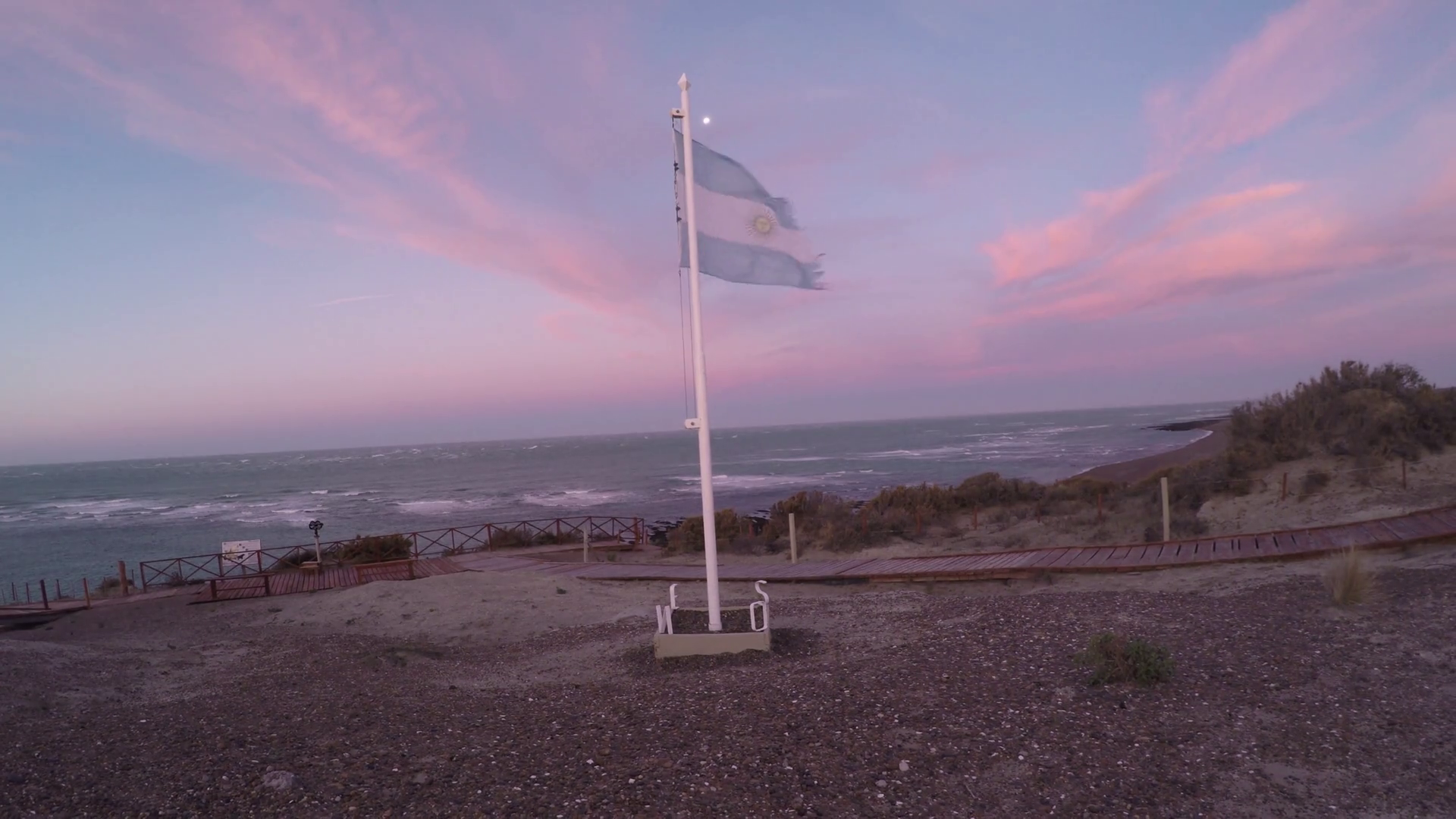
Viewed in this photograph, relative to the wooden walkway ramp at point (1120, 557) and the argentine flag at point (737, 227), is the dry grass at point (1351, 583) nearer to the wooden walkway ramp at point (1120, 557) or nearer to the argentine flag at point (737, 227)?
the wooden walkway ramp at point (1120, 557)

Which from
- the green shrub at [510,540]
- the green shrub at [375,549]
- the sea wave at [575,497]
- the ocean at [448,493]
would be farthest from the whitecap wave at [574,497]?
the green shrub at [375,549]

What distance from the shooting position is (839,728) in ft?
15.5

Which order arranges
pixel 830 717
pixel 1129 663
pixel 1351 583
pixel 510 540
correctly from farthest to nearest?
1. pixel 510 540
2. pixel 1351 583
3. pixel 1129 663
4. pixel 830 717

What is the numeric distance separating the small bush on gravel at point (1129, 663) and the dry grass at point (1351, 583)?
2701mm

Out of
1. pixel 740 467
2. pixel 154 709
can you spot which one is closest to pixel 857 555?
pixel 154 709

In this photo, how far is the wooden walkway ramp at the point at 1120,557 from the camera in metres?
9.59

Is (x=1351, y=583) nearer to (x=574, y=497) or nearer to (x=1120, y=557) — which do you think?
(x=1120, y=557)

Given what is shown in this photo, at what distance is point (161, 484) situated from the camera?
9825 cm

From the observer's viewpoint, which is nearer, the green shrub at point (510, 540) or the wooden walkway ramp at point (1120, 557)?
the wooden walkway ramp at point (1120, 557)

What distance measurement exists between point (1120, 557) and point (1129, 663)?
592 cm

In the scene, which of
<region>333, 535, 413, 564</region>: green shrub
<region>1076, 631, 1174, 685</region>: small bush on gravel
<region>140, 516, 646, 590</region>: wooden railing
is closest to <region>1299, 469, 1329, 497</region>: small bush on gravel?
<region>1076, 631, 1174, 685</region>: small bush on gravel

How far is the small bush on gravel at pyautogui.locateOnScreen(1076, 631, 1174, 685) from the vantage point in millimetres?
5164

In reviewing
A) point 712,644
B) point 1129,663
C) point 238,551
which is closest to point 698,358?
point 712,644

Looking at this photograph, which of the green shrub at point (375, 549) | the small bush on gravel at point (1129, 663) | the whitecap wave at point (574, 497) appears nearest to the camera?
the small bush on gravel at point (1129, 663)
